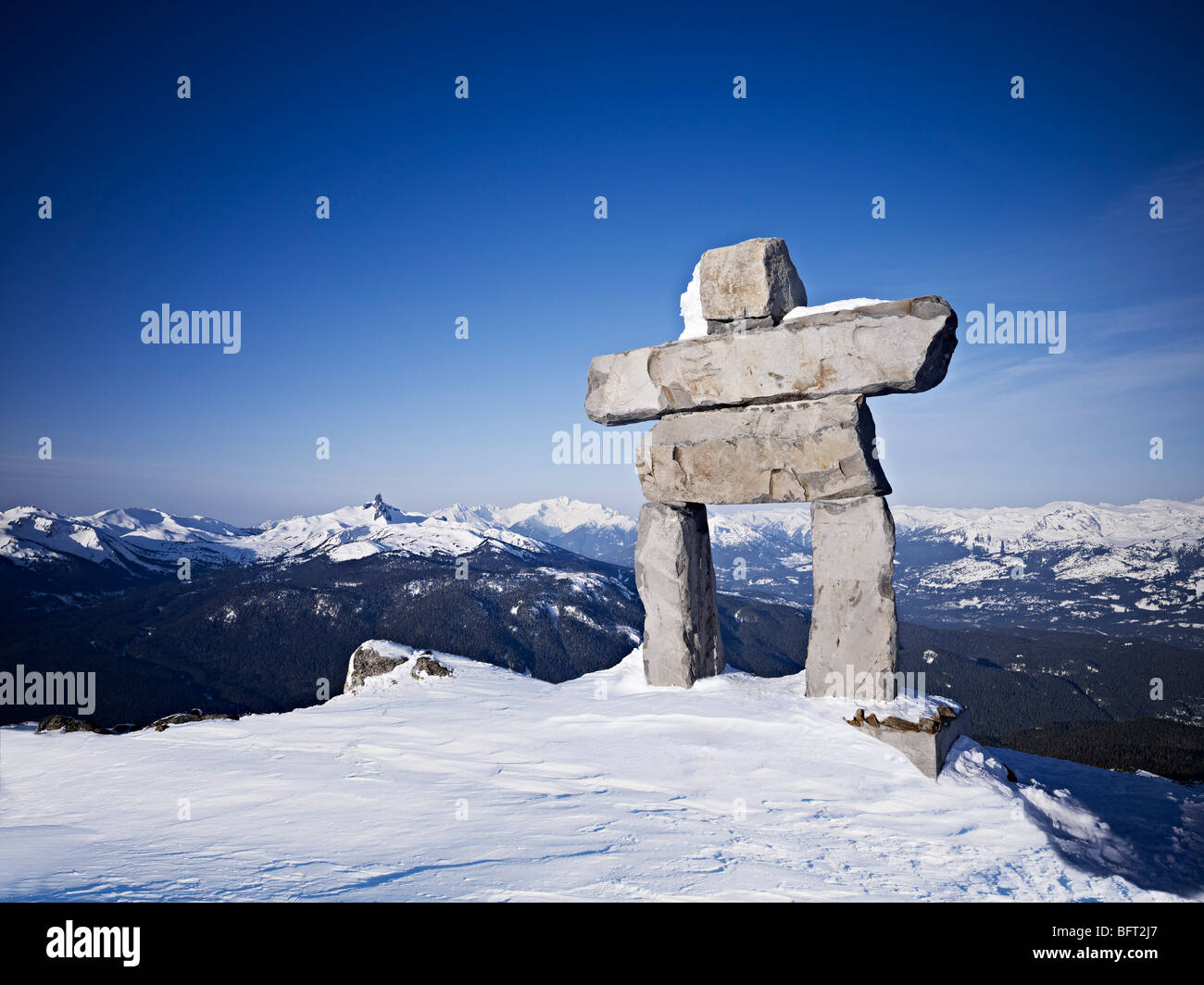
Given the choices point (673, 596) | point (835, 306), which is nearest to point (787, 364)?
point (835, 306)

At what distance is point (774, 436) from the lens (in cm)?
909

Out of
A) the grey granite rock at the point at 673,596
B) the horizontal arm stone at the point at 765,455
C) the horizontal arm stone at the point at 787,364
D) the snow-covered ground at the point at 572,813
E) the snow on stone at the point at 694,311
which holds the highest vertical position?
the snow on stone at the point at 694,311

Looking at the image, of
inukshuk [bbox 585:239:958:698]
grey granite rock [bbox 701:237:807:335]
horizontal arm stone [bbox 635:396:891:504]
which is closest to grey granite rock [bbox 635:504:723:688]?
inukshuk [bbox 585:239:958:698]

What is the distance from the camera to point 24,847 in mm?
4812

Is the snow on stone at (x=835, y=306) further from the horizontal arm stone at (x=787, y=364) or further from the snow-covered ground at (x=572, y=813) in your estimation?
the snow-covered ground at (x=572, y=813)

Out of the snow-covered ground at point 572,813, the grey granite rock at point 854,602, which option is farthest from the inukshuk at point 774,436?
the snow-covered ground at point 572,813

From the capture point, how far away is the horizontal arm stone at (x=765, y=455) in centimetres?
859

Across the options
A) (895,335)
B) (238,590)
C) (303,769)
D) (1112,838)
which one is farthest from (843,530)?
(238,590)

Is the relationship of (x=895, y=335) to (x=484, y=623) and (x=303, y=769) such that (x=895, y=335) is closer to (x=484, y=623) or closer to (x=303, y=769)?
(x=303, y=769)

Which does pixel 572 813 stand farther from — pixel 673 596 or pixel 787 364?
pixel 787 364

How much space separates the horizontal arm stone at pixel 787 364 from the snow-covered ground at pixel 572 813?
411 cm

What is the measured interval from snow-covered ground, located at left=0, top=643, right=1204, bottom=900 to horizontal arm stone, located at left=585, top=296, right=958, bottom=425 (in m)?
A: 4.11

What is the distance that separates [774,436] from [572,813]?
5.49 meters

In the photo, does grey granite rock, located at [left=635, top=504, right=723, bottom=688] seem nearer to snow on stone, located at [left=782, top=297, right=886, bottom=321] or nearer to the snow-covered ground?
the snow-covered ground
